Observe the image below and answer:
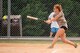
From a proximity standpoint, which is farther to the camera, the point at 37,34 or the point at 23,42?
the point at 37,34

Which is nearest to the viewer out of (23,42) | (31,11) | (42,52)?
(42,52)

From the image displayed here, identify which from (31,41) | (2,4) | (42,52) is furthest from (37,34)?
(42,52)

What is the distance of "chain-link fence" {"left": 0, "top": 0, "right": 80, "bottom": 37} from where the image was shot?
18.0m

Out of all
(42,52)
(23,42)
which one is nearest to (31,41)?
(23,42)

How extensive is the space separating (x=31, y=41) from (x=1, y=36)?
5.02ft

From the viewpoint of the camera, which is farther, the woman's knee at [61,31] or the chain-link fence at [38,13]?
the chain-link fence at [38,13]

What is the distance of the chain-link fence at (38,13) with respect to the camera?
59.0 feet

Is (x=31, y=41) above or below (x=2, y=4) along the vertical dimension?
below

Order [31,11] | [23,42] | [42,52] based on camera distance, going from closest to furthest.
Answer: [42,52] < [23,42] < [31,11]

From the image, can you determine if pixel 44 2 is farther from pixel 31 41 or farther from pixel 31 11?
pixel 31 41

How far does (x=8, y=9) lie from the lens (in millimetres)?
17625

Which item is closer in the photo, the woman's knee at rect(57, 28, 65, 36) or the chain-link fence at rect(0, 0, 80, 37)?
the woman's knee at rect(57, 28, 65, 36)

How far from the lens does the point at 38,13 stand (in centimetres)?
1792

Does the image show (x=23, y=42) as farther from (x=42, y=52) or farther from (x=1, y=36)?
(x=42, y=52)
